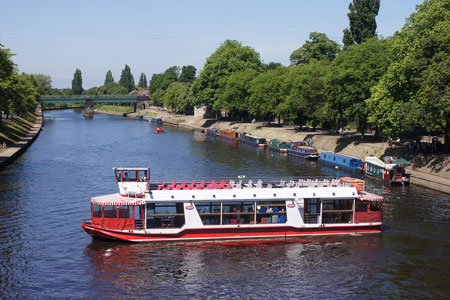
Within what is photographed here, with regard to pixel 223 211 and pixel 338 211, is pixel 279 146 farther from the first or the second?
pixel 223 211

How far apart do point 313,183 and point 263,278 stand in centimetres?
1322

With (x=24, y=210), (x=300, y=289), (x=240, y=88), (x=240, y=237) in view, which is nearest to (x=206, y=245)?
(x=240, y=237)

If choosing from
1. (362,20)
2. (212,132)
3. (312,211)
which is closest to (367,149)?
(312,211)

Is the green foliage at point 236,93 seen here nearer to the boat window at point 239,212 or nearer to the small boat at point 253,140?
the small boat at point 253,140

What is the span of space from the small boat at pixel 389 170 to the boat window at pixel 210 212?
32946mm

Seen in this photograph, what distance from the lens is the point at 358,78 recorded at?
87.2 m

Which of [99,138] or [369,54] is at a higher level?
[369,54]

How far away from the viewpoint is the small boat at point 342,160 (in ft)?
261

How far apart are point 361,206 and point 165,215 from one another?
17.0m

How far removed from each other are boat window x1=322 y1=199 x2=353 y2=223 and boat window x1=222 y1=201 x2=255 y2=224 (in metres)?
6.43

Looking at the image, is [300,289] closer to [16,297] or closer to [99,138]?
[16,297]

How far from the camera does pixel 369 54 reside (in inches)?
3465

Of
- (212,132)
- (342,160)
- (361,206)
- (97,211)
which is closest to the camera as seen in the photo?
(97,211)

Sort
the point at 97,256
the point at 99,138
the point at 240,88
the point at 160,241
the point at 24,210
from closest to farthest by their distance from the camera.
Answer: the point at 97,256 < the point at 160,241 < the point at 24,210 < the point at 99,138 < the point at 240,88
